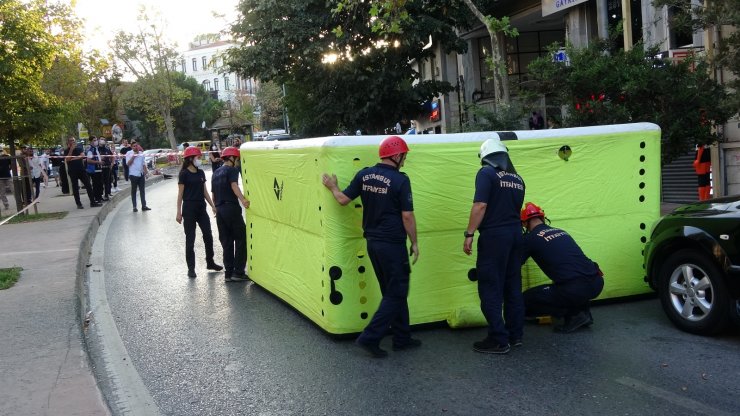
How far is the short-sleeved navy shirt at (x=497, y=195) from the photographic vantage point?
5668 millimetres

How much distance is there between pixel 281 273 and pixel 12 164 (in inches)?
504

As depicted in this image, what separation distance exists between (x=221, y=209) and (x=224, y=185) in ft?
1.01

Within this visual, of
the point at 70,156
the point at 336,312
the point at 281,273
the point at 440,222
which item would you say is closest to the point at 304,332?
the point at 336,312

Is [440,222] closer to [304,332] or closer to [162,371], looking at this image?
[304,332]

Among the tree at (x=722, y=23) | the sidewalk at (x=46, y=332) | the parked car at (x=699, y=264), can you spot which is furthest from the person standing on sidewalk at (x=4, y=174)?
the parked car at (x=699, y=264)

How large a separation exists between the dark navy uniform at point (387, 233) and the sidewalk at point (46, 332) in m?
2.15

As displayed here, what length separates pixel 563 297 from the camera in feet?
20.2

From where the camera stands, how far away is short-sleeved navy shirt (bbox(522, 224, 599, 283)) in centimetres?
614

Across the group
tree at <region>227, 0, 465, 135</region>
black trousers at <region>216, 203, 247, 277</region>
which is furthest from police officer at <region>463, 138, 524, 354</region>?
tree at <region>227, 0, 465, 135</region>

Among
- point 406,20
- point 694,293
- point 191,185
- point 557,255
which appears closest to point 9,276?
point 191,185

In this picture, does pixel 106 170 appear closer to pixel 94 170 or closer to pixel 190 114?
pixel 94 170

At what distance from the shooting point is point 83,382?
508cm

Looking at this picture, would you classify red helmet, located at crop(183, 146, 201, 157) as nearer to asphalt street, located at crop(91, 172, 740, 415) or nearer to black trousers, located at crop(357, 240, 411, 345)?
asphalt street, located at crop(91, 172, 740, 415)

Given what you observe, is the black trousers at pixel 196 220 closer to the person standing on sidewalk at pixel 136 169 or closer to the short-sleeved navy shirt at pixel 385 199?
the short-sleeved navy shirt at pixel 385 199
